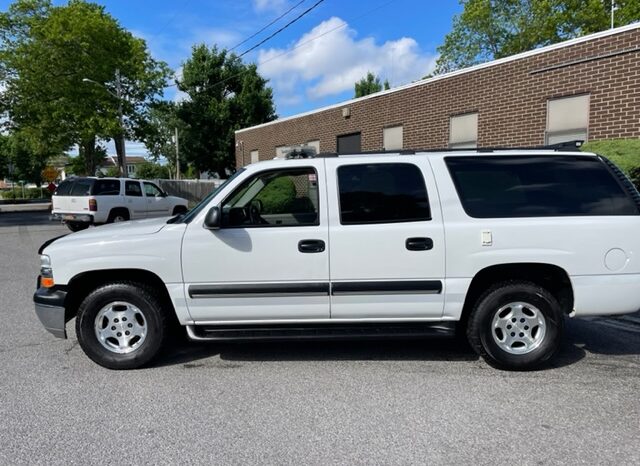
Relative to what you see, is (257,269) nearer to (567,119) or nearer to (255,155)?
(567,119)

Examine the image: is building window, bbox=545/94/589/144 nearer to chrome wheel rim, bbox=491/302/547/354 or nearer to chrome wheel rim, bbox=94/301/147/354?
chrome wheel rim, bbox=491/302/547/354

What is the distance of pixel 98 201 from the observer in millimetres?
14883

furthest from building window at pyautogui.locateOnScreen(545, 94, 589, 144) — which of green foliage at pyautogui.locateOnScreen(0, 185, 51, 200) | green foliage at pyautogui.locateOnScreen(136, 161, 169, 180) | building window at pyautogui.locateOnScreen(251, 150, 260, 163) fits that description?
green foliage at pyautogui.locateOnScreen(136, 161, 169, 180)

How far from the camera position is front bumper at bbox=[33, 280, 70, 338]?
4195mm

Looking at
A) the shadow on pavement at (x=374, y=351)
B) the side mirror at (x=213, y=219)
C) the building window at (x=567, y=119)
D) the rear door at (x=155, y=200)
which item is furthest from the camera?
the rear door at (x=155, y=200)

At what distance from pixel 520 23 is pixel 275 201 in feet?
117

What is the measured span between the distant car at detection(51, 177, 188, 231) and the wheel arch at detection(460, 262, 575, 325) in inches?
508

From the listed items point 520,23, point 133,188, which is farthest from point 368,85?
point 133,188

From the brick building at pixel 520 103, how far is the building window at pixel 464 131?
0.03 metres

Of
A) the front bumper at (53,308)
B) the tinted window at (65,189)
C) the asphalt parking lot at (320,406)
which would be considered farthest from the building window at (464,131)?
the tinted window at (65,189)

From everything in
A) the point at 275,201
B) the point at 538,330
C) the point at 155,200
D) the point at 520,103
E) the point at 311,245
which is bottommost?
the point at 538,330

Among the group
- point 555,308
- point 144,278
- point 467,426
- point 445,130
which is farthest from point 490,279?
point 445,130

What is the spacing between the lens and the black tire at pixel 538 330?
416cm

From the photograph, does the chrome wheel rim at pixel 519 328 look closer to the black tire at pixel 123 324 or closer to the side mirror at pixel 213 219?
the side mirror at pixel 213 219
